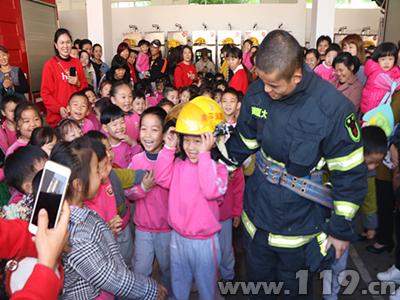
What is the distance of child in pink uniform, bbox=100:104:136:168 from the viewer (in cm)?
337

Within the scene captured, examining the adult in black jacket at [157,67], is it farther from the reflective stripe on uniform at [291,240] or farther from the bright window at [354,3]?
the bright window at [354,3]

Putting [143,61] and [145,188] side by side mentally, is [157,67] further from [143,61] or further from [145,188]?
[145,188]

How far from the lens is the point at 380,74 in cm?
448

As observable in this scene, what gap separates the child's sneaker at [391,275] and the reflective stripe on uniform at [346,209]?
62.8 inches

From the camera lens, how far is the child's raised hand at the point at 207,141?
2.22 m

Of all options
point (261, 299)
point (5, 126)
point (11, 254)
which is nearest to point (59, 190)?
point (11, 254)

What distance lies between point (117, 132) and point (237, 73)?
276cm

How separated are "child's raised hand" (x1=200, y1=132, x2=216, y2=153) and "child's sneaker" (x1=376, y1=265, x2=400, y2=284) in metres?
2.03

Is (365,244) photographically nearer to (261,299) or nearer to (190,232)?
(261,299)

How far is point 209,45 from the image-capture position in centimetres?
1195

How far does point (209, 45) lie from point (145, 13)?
100 inches

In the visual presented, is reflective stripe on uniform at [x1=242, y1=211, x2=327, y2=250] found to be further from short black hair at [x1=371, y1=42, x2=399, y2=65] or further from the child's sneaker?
short black hair at [x1=371, y1=42, x2=399, y2=65]

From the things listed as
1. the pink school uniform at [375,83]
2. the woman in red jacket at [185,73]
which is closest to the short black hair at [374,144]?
the pink school uniform at [375,83]

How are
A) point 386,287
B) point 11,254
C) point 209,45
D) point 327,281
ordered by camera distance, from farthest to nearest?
point 209,45
point 386,287
point 327,281
point 11,254
